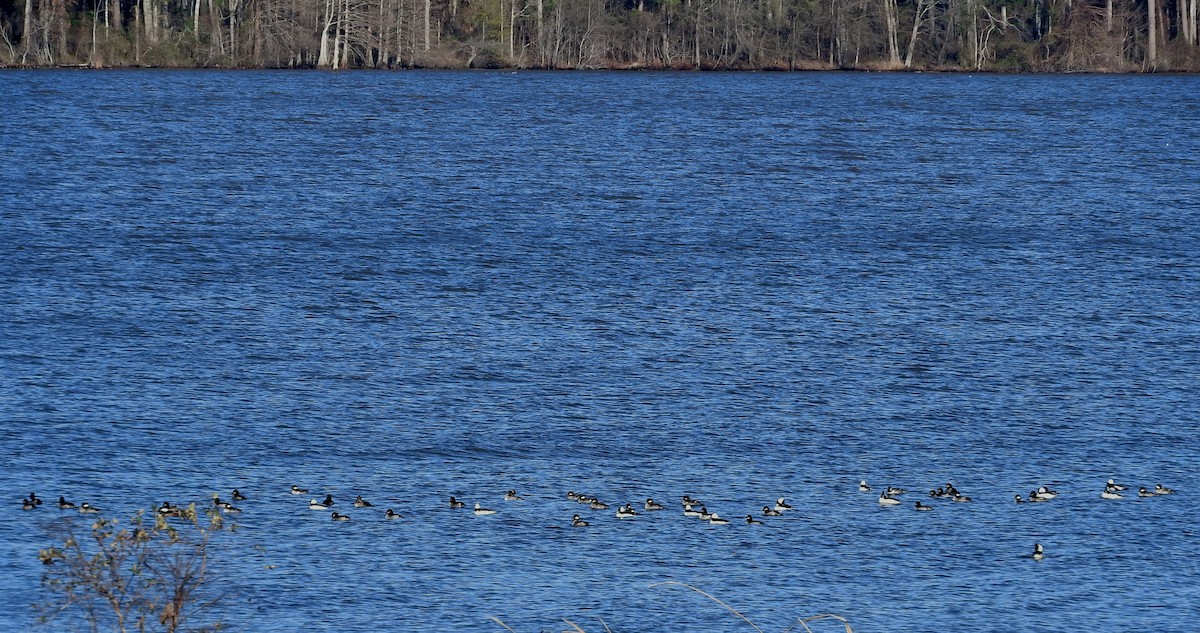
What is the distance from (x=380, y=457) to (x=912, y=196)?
38681 mm

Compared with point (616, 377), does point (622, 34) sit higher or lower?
higher

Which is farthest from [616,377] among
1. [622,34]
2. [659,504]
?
[622,34]

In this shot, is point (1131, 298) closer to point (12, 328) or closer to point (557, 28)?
point (12, 328)

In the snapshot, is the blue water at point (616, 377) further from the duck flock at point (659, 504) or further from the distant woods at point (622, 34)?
the distant woods at point (622, 34)

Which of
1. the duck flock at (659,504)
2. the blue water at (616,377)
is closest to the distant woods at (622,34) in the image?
the blue water at (616,377)

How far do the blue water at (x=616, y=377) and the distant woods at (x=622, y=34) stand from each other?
167 ft

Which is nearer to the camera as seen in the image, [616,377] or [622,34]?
[616,377]

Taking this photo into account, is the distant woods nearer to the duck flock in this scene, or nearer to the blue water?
the blue water

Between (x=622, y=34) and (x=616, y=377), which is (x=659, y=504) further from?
(x=622, y=34)

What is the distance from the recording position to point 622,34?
438 ft

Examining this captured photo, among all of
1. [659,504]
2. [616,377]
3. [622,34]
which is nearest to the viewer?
[659,504]

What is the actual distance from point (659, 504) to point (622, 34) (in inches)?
4268

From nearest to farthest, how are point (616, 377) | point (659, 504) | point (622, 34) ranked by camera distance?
point (659, 504) → point (616, 377) → point (622, 34)

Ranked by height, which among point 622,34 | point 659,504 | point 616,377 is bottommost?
point 659,504
